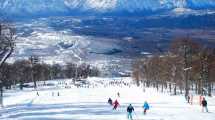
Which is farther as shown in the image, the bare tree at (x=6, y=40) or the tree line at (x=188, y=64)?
the tree line at (x=188, y=64)

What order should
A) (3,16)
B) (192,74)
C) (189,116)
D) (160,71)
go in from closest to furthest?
1. (3,16)
2. (189,116)
3. (192,74)
4. (160,71)

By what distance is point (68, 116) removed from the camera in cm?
5675

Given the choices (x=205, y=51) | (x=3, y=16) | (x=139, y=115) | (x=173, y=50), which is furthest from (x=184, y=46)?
(x=3, y=16)

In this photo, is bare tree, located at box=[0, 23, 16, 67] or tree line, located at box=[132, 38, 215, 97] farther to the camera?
tree line, located at box=[132, 38, 215, 97]

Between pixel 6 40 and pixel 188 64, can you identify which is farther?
pixel 188 64

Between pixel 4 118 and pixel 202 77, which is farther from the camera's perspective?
pixel 202 77

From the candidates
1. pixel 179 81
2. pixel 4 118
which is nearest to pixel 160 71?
pixel 179 81

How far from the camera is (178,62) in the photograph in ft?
331

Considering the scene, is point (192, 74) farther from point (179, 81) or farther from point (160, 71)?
point (160, 71)

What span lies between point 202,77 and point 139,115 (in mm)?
40754

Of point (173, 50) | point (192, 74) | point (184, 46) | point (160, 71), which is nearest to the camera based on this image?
point (184, 46)

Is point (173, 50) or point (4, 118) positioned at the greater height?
point (173, 50)

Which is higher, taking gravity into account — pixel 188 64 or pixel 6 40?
pixel 6 40

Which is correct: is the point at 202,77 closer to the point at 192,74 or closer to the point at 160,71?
the point at 192,74
